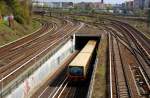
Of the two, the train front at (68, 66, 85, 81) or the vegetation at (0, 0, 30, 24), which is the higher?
the vegetation at (0, 0, 30, 24)

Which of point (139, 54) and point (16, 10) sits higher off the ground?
point (16, 10)

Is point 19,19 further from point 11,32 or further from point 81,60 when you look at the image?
point 81,60

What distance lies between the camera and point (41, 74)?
42.8 meters

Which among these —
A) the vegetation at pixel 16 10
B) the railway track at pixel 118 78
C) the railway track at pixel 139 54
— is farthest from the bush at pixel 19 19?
the railway track at pixel 118 78

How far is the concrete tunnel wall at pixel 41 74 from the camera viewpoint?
34.0m

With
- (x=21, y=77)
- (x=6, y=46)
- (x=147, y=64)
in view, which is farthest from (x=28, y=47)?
(x=21, y=77)

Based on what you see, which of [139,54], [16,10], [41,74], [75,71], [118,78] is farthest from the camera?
[16,10]

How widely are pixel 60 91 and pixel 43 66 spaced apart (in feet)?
18.4

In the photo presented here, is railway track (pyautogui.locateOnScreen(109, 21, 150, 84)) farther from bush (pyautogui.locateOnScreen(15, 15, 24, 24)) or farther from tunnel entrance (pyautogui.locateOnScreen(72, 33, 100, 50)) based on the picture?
bush (pyautogui.locateOnScreen(15, 15, 24, 24))

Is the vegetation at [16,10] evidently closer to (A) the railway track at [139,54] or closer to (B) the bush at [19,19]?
(B) the bush at [19,19]

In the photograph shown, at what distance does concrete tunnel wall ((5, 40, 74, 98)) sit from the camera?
34031 millimetres

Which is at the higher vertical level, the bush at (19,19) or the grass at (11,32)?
the bush at (19,19)

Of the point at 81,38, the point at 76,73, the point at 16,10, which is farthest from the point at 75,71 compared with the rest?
the point at 16,10

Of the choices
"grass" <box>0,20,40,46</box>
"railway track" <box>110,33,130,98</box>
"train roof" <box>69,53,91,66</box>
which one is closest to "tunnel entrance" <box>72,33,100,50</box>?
"grass" <box>0,20,40,46</box>
